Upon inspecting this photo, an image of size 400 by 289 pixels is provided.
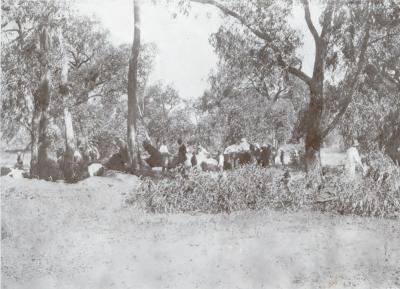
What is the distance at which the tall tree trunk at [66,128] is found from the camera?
7550 millimetres

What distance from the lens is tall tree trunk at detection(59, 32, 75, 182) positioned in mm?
7550

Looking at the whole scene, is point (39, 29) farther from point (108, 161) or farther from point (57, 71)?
point (108, 161)

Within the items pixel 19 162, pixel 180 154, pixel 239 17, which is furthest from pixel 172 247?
pixel 239 17

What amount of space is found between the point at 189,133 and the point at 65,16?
421 cm

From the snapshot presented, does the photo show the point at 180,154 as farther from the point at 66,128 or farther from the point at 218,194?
the point at 66,128

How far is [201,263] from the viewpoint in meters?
5.41

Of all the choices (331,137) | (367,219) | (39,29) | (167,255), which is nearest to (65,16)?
(39,29)

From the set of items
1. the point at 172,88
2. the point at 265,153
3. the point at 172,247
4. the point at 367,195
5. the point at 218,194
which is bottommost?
the point at 172,247

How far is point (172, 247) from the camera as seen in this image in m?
5.82

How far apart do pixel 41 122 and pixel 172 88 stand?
206cm

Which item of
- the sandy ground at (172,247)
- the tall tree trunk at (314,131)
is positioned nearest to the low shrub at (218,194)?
the sandy ground at (172,247)

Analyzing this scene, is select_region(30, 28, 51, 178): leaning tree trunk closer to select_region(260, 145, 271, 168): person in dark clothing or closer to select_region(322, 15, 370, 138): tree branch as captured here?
select_region(322, 15, 370, 138): tree branch

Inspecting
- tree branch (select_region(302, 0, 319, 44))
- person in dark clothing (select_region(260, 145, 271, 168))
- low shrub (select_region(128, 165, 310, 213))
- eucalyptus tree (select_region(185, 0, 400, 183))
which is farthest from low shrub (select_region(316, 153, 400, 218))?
person in dark clothing (select_region(260, 145, 271, 168))

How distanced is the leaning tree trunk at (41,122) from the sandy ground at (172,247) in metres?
0.29
